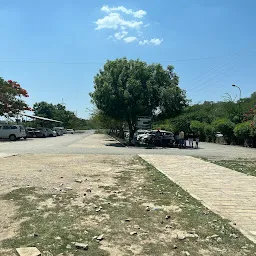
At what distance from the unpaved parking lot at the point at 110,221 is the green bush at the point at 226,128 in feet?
83.9

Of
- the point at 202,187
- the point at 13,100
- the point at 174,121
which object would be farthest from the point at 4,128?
the point at 202,187

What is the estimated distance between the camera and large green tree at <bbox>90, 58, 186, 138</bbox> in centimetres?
2866

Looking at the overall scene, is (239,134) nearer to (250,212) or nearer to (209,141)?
(209,141)

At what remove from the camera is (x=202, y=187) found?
8.43 m

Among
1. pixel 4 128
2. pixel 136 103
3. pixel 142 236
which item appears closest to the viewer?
pixel 142 236

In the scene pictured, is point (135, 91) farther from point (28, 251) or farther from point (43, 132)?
point (28, 251)

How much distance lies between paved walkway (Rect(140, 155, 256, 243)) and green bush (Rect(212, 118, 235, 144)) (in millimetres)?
21714

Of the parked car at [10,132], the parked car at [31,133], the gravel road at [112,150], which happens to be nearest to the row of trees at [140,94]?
the gravel road at [112,150]

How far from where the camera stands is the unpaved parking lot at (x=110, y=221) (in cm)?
418

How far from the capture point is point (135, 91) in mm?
28359

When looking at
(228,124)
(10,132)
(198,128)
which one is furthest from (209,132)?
(10,132)

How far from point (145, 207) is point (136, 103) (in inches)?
892

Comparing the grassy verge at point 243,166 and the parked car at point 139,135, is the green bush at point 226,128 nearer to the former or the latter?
the parked car at point 139,135

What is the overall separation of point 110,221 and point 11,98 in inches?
1385
